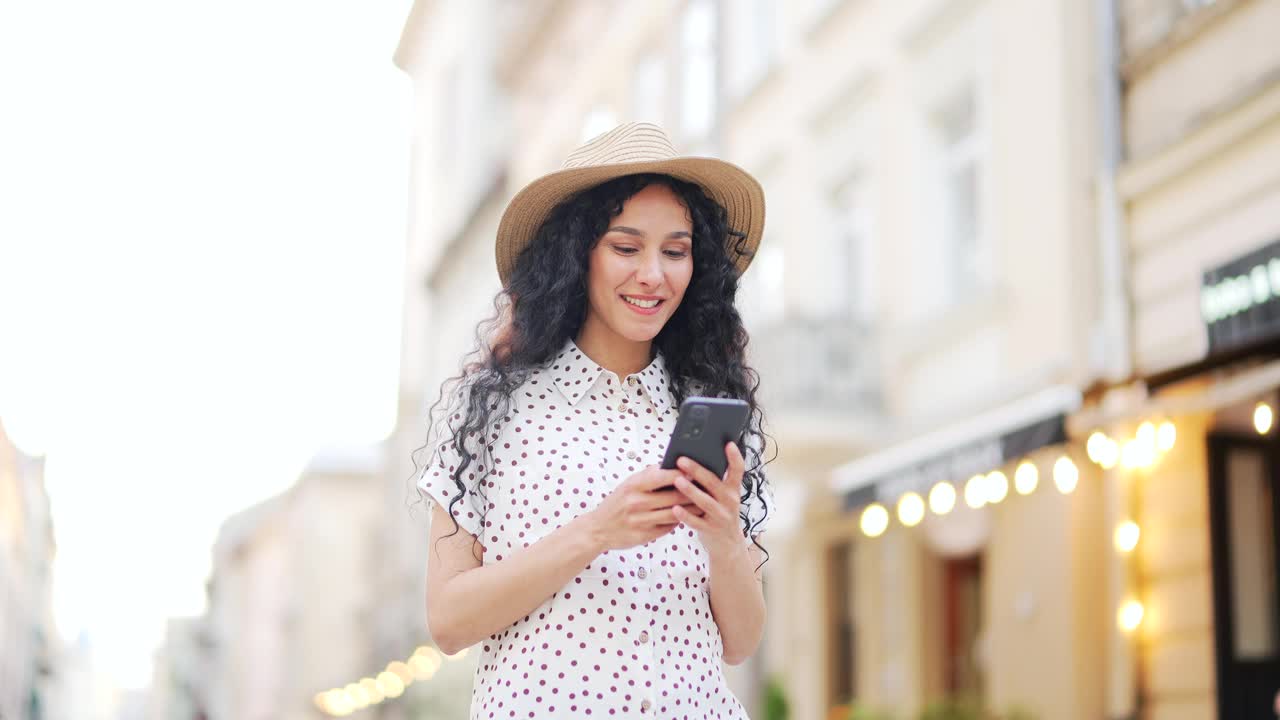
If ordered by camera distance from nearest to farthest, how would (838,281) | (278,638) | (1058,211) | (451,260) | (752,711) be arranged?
(752,711), (1058,211), (838,281), (451,260), (278,638)

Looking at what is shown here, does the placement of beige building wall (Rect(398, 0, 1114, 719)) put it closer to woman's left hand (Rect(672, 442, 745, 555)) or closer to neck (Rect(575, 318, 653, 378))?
neck (Rect(575, 318, 653, 378))

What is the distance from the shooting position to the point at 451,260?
1458 inches

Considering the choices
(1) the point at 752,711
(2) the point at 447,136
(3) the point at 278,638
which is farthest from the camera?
(3) the point at 278,638

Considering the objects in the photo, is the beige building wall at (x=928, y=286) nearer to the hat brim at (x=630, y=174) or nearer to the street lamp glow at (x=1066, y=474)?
the street lamp glow at (x=1066, y=474)

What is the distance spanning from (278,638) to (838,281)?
6099 cm

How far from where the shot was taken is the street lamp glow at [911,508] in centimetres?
996

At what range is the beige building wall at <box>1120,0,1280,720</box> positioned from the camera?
352 inches

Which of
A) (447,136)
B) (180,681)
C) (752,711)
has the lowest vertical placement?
(180,681)

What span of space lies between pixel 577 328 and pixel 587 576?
1.43 feet

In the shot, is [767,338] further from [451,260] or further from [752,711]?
[451,260]

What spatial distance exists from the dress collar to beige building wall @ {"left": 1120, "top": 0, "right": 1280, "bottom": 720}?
651 cm

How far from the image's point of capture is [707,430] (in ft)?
7.06

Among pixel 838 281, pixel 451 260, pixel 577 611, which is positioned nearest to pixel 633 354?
pixel 577 611

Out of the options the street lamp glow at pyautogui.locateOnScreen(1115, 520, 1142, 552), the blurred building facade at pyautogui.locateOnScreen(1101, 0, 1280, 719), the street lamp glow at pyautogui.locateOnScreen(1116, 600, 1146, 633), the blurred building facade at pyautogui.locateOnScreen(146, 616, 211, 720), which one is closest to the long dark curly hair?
the blurred building facade at pyautogui.locateOnScreen(1101, 0, 1280, 719)
